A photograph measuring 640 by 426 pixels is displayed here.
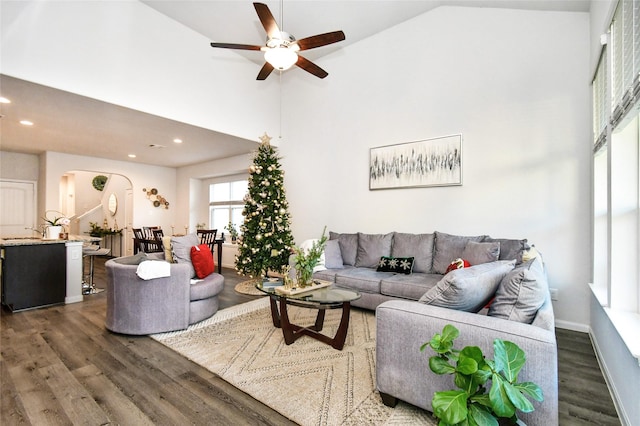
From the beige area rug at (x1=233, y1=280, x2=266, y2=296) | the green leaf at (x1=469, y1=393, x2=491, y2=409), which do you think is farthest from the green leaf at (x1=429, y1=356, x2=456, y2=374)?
the beige area rug at (x1=233, y1=280, x2=266, y2=296)

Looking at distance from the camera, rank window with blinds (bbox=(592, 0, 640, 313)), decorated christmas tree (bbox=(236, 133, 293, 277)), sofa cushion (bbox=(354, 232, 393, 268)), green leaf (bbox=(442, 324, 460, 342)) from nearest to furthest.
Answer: green leaf (bbox=(442, 324, 460, 342)) < window with blinds (bbox=(592, 0, 640, 313)) < sofa cushion (bbox=(354, 232, 393, 268)) < decorated christmas tree (bbox=(236, 133, 293, 277))

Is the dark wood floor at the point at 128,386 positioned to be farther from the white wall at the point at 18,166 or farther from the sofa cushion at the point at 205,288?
the white wall at the point at 18,166

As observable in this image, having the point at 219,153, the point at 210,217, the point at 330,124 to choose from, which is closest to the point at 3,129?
the point at 219,153

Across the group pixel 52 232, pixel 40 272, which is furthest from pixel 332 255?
pixel 52 232

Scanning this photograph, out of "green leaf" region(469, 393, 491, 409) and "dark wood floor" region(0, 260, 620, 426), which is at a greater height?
"green leaf" region(469, 393, 491, 409)

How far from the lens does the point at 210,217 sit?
7906 mm

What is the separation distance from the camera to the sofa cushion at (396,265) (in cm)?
388

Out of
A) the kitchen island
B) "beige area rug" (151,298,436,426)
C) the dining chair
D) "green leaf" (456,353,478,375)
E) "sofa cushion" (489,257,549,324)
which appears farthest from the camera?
the dining chair

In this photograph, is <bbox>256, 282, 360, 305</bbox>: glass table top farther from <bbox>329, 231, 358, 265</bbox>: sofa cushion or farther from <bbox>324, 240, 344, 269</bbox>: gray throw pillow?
<bbox>329, 231, 358, 265</bbox>: sofa cushion

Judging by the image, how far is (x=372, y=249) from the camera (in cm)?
434

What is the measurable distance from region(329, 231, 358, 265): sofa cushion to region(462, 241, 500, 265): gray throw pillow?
5.08 feet

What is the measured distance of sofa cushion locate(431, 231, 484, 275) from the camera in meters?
3.67

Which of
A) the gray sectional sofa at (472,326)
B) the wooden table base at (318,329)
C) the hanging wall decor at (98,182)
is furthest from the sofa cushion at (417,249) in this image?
the hanging wall decor at (98,182)

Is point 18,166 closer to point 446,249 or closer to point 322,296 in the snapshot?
point 322,296
